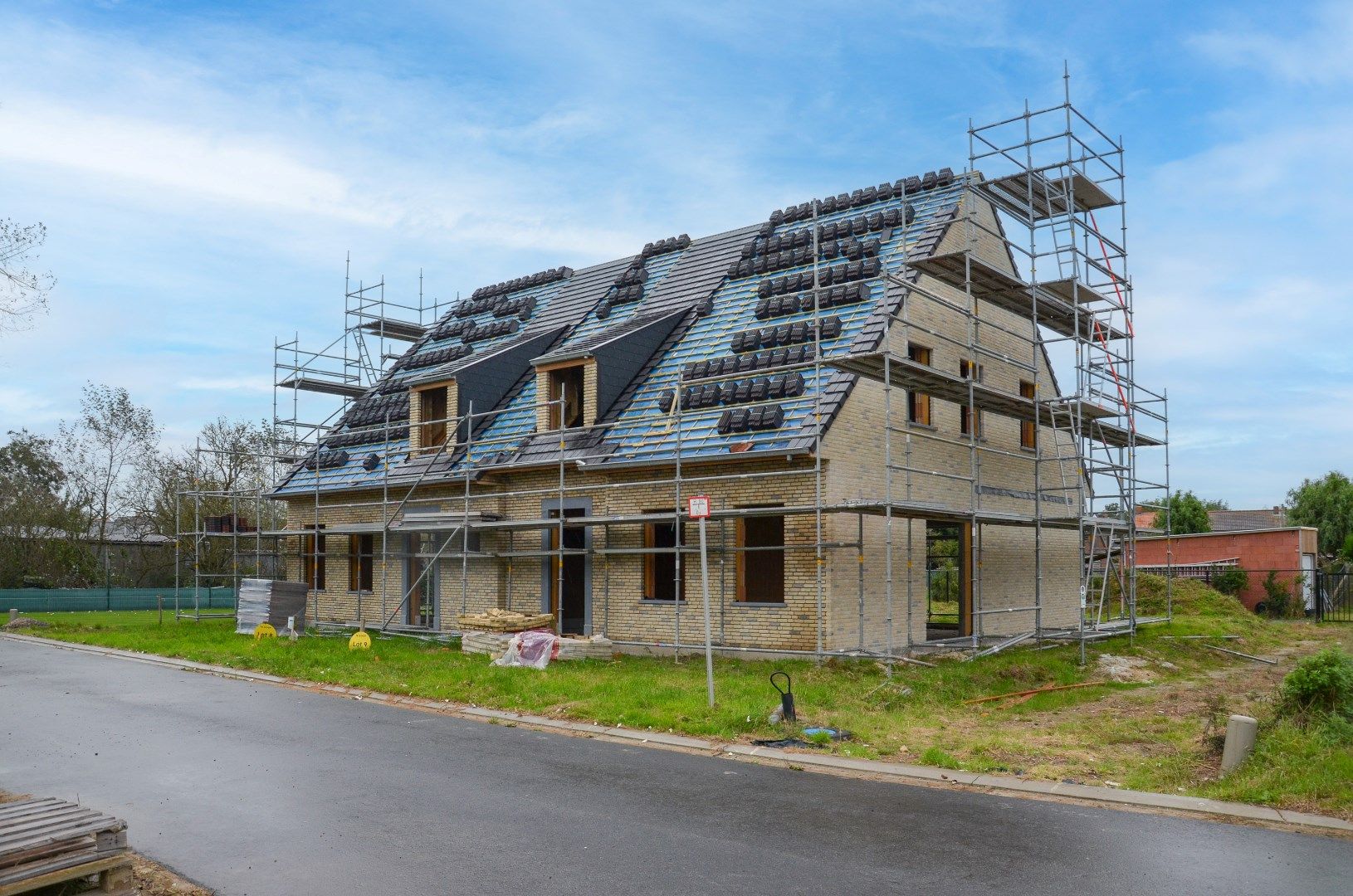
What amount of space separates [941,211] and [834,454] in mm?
6676

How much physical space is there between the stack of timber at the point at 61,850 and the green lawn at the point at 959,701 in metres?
6.58

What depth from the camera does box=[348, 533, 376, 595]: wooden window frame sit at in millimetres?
25391

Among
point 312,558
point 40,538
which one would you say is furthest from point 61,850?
point 40,538

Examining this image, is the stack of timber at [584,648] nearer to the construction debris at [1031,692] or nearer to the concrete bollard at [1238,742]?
the construction debris at [1031,692]

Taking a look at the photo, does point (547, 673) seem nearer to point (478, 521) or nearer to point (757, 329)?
point (478, 521)

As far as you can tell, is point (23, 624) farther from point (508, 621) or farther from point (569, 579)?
point (508, 621)

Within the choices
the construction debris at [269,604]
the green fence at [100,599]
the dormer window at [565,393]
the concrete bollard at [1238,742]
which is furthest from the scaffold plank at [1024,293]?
the green fence at [100,599]

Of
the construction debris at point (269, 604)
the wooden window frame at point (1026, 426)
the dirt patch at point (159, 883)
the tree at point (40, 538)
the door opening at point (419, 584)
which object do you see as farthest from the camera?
the tree at point (40, 538)

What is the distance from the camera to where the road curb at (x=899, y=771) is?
828cm

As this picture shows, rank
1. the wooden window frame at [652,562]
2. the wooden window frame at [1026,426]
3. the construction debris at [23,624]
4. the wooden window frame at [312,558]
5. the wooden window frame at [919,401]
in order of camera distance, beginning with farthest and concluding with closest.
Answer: the construction debris at [23,624], the wooden window frame at [312,558], the wooden window frame at [1026,426], the wooden window frame at [919,401], the wooden window frame at [652,562]

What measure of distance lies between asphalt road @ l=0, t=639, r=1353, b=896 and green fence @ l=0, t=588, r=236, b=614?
2895 centimetres

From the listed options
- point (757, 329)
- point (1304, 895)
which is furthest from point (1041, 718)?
point (757, 329)

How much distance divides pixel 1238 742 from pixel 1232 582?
2696 cm

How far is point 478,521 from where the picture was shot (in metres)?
21.4
